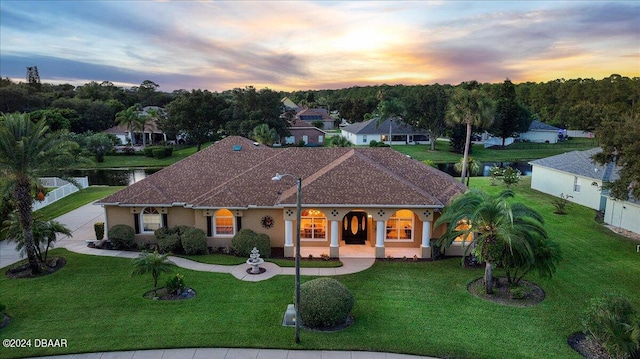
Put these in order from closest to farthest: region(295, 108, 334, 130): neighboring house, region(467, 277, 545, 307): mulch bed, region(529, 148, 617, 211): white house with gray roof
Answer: region(467, 277, 545, 307): mulch bed, region(529, 148, 617, 211): white house with gray roof, region(295, 108, 334, 130): neighboring house

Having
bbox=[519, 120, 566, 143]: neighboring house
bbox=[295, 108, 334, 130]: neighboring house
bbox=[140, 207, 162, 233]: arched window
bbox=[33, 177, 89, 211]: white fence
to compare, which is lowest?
bbox=[33, 177, 89, 211]: white fence

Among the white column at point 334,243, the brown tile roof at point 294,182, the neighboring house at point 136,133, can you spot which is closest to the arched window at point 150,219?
the brown tile roof at point 294,182

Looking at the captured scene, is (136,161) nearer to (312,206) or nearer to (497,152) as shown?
(312,206)

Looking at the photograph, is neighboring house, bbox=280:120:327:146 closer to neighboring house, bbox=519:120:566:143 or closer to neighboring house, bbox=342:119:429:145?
neighboring house, bbox=342:119:429:145

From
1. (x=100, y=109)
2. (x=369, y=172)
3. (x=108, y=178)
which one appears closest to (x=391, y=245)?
(x=369, y=172)

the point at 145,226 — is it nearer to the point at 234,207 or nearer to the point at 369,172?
the point at 234,207

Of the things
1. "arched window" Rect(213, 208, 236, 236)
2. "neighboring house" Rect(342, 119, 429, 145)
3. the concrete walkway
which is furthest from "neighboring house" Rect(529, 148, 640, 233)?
"neighboring house" Rect(342, 119, 429, 145)

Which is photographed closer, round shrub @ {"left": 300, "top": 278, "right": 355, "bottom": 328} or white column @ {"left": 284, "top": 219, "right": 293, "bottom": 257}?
round shrub @ {"left": 300, "top": 278, "right": 355, "bottom": 328}
